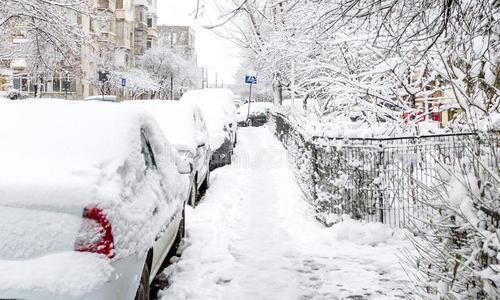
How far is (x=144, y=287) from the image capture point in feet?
14.5

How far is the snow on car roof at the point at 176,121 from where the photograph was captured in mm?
9695

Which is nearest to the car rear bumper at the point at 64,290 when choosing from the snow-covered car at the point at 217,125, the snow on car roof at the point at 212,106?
the snow-covered car at the point at 217,125

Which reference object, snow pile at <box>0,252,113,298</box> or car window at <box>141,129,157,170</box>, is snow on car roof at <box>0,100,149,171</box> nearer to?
car window at <box>141,129,157,170</box>

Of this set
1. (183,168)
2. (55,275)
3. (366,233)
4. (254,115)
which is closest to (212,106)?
(366,233)

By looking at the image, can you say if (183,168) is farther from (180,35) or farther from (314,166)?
(180,35)

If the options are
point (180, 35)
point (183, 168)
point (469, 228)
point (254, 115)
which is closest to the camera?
point (469, 228)

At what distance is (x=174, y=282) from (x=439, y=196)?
3.13 meters

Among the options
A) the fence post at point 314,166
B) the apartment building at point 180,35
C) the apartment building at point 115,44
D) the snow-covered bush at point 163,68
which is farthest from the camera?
the apartment building at point 180,35

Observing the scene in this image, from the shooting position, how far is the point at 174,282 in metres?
5.84

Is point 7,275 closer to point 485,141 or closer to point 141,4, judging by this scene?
point 485,141

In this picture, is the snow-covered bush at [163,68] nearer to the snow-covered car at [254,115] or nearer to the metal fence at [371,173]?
the snow-covered car at [254,115]

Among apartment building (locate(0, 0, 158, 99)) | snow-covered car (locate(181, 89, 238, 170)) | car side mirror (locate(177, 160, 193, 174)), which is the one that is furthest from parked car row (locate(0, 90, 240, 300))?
apartment building (locate(0, 0, 158, 99))

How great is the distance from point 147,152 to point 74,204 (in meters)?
1.93

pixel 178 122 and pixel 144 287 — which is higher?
pixel 178 122
